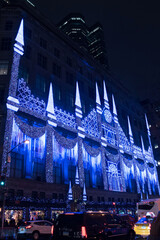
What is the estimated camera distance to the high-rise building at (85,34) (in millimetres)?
129500

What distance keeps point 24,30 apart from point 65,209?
3312 cm

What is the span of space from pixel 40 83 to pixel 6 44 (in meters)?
8.77

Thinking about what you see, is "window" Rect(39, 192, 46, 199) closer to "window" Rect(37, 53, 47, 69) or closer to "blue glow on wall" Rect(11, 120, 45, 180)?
"blue glow on wall" Rect(11, 120, 45, 180)

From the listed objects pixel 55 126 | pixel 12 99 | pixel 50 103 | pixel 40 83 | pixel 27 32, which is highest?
pixel 27 32

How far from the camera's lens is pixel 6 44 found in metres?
38.2

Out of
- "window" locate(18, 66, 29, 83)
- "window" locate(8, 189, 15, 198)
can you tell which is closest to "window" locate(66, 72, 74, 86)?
"window" locate(18, 66, 29, 83)

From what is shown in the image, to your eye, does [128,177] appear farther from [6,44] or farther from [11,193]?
[6,44]

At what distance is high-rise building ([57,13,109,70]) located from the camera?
130m

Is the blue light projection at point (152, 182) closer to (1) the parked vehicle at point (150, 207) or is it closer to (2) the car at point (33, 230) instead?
(1) the parked vehicle at point (150, 207)

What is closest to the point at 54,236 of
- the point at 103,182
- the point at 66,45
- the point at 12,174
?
the point at 12,174

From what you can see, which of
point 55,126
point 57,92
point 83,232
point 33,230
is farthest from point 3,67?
point 83,232

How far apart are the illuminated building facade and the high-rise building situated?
75725 mm

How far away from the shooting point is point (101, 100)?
57031 mm

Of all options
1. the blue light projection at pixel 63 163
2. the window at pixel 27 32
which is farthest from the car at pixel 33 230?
the window at pixel 27 32
